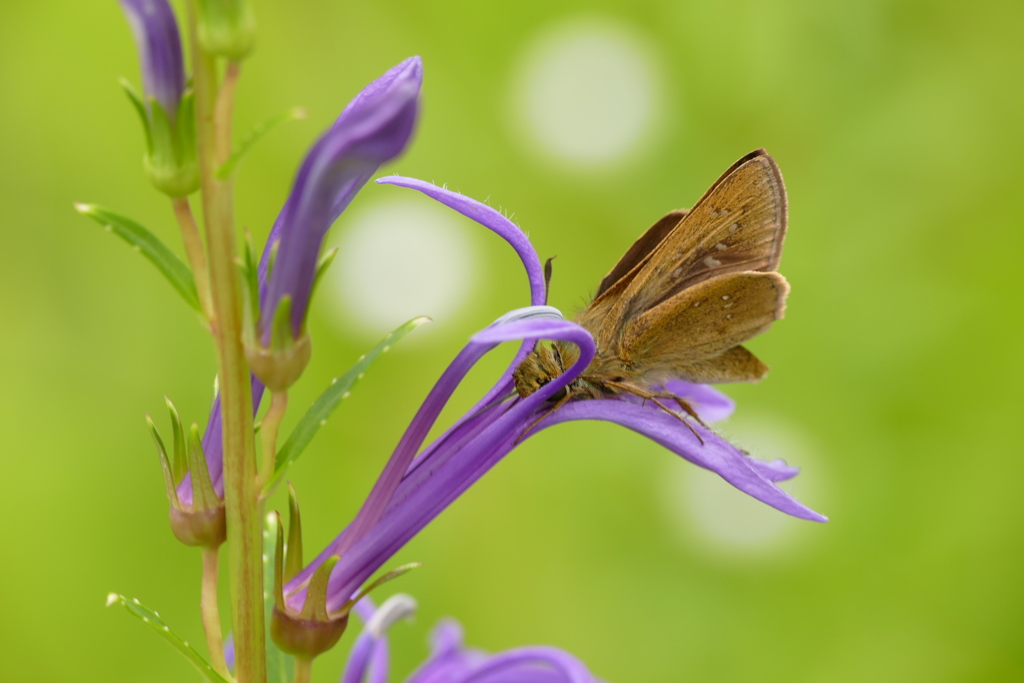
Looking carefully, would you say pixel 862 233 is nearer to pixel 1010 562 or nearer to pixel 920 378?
pixel 920 378

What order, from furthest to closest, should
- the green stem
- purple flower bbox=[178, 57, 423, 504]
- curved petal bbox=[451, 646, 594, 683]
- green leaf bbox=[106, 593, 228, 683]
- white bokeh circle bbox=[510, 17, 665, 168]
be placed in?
white bokeh circle bbox=[510, 17, 665, 168] < curved petal bbox=[451, 646, 594, 683] < green leaf bbox=[106, 593, 228, 683] < the green stem < purple flower bbox=[178, 57, 423, 504]

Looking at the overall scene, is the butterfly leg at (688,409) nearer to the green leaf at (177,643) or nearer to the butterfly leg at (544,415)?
the butterfly leg at (544,415)

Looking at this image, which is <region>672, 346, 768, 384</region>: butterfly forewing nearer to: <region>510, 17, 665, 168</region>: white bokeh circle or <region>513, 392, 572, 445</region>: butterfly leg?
<region>513, 392, 572, 445</region>: butterfly leg

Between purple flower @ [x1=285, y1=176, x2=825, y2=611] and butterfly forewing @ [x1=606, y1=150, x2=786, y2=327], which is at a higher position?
butterfly forewing @ [x1=606, y1=150, x2=786, y2=327]

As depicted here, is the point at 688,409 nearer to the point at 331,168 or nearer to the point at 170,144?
the point at 331,168

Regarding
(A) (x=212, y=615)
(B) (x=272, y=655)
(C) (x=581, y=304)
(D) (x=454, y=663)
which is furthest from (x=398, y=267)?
(A) (x=212, y=615)

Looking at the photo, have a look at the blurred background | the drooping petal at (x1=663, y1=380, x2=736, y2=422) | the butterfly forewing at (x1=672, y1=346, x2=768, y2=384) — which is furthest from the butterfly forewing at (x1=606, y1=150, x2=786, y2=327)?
the blurred background
